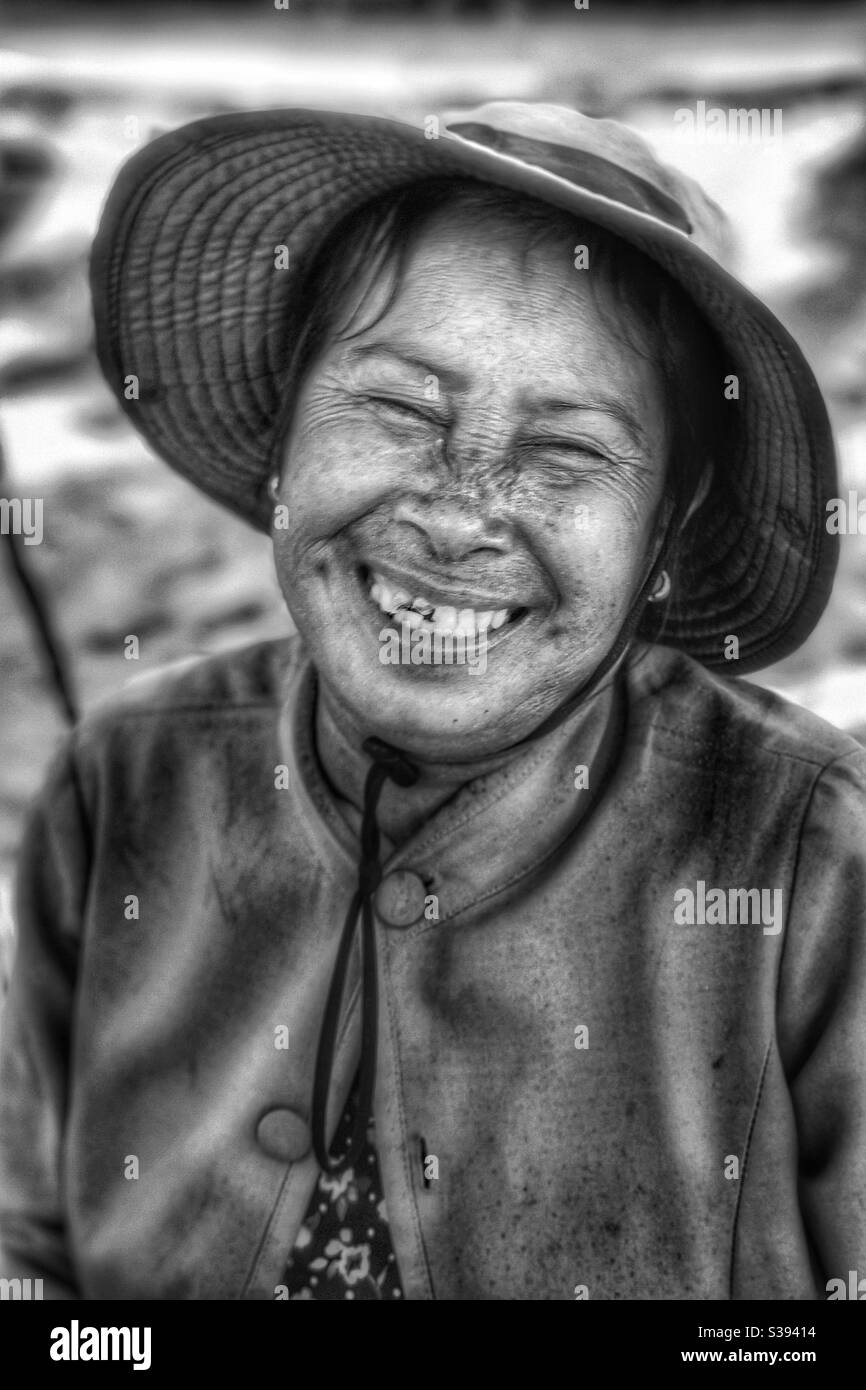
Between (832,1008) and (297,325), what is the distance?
779 mm

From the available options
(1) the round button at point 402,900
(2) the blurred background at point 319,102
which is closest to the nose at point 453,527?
(1) the round button at point 402,900

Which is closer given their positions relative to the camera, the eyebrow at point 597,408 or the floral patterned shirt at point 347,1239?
the eyebrow at point 597,408

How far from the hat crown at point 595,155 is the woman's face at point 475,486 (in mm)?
61

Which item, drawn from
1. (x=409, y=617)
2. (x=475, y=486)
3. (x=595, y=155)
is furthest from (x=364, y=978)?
(x=595, y=155)

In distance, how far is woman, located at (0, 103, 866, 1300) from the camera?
4.08 ft

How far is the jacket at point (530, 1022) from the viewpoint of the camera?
1.36m

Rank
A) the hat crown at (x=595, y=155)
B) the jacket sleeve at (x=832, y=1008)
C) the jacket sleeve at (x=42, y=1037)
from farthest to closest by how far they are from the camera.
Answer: the jacket sleeve at (x=42, y=1037) < the jacket sleeve at (x=832, y=1008) < the hat crown at (x=595, y=155)

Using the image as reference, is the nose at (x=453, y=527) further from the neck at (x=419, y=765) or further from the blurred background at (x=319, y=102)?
the blurred background at (x=319, y=102)

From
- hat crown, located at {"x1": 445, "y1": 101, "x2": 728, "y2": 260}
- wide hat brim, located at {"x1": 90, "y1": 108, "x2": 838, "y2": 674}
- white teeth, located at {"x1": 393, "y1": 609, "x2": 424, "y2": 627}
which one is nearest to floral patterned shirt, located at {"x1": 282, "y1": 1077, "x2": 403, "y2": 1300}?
white teeth, located at {"x1": 393, "y1": 609, "x2": 424, "y2": 627}

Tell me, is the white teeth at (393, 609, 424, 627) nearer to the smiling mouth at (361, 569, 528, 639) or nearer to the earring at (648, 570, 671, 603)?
the smiling mouth at (361, 569, 528, 639)

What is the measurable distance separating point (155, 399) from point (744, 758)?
0.66 metres

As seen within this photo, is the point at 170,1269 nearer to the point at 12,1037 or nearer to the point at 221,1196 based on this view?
the point at 221,1196

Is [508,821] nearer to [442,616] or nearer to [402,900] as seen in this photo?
[402,900]

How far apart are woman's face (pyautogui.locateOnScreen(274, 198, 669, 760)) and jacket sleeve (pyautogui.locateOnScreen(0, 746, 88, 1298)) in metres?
0.46
